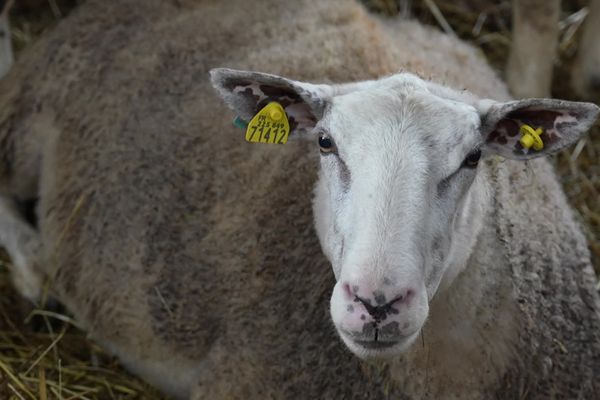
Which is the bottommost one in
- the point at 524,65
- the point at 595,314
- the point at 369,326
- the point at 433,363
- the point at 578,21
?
the point at 578,21

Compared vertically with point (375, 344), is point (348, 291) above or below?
above

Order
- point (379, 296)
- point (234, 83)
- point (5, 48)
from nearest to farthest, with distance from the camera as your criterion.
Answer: point (379, 296), point (234, 83), point (5, 48)

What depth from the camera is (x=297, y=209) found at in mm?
3648

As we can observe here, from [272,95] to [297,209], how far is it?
0.60 meters

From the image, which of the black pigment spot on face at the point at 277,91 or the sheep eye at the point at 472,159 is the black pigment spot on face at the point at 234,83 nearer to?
the black pigment spot on face at the point at 277,91

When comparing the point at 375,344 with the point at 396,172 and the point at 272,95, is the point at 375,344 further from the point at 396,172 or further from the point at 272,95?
the point at 272,95

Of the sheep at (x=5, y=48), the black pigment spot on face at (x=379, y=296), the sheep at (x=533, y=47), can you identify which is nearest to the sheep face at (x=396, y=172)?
the black pigment spot on face at (x=379, y=296)

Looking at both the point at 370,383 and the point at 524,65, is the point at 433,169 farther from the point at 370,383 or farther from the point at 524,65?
the point at 524,65

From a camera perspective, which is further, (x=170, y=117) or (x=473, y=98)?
(x=170, y=117)

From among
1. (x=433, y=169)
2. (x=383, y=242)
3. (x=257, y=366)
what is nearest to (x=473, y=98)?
(x=433, y=169)

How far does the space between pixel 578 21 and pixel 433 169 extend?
12.9 ft

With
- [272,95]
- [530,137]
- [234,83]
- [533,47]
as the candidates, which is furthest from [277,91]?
[533,47]

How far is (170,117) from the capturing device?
4.30 meters

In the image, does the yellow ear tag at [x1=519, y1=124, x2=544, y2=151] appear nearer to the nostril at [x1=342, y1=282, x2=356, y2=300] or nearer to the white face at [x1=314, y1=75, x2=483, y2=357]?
the white face at [x1=314, y1=75, x2=483, y2=357]
